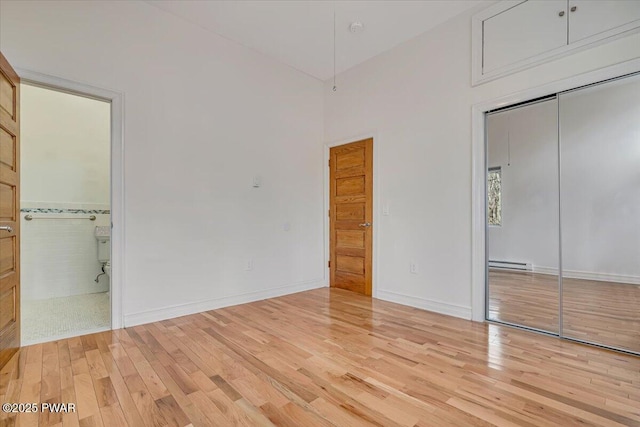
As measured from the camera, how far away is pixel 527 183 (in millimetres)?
2955

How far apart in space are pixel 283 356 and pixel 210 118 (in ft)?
8.68

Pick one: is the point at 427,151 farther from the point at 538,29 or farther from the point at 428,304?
the point at 428,304

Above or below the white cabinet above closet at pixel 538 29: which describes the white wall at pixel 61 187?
below

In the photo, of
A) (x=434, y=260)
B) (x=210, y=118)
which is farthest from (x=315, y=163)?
(x=434, y=260)

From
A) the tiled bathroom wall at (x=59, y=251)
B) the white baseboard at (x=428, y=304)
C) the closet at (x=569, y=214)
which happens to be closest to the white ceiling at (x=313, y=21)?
the closet at (x=569, y=214)

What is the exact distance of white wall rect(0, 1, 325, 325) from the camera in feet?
8.93

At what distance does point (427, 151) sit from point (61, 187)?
4.75 metres

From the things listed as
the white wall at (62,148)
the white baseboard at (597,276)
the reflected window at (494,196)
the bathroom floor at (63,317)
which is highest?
the white wall at (62,148)

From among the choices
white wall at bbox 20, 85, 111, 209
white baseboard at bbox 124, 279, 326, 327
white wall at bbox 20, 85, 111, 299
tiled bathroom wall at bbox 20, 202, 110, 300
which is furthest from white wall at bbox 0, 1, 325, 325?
tiled bathroom wall at bbox 20, 202, 110, 300

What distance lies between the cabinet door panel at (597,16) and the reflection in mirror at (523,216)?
55 cm

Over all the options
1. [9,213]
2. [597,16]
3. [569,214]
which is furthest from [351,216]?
[9,213]

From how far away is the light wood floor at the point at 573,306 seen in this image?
2416mm

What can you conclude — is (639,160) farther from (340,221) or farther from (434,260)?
(340,221)

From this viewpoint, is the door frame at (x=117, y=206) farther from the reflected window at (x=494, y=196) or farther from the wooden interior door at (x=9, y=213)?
the reflected window at (x=494, y=196)
